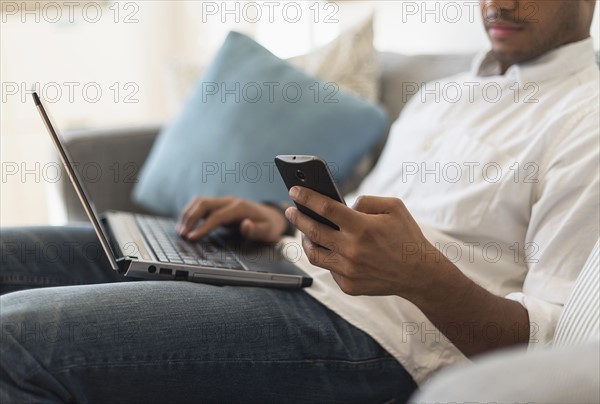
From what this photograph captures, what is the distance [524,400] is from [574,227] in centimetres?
58

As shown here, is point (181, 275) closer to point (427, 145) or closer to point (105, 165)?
point (427, 145)

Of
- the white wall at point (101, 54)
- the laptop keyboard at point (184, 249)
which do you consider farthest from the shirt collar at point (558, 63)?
the white wall at point (101, 54)

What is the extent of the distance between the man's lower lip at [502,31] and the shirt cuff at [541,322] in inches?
19.0

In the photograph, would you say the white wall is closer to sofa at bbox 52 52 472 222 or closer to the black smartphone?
sofa at bbox 52 52 472 222

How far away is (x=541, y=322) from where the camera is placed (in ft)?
3.17

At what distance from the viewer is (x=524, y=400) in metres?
0.47

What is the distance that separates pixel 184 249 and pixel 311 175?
0.40 m

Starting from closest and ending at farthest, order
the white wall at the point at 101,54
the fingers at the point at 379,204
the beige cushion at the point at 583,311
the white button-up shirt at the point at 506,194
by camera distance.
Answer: the beige cushion at the point at 583,311 < the fingers at the point at 379,204 < the white button-up shirt at the point at 506,194 < the white wall at the point at 101,54

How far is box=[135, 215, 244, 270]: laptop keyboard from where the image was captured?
111cm

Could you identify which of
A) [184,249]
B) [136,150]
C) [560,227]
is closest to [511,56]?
[560,227]

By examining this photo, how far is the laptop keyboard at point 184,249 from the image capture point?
1.11 metres

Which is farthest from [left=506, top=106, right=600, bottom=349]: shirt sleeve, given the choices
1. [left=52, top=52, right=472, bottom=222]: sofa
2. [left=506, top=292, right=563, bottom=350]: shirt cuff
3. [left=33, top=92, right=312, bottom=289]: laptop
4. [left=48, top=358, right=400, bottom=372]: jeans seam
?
[left=52, top=52, right=472, bottom=222]: sofa

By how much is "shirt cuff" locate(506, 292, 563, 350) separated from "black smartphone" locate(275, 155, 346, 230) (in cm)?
29

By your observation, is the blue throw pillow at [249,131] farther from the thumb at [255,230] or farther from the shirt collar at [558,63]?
the shirt collar at [558,63]
